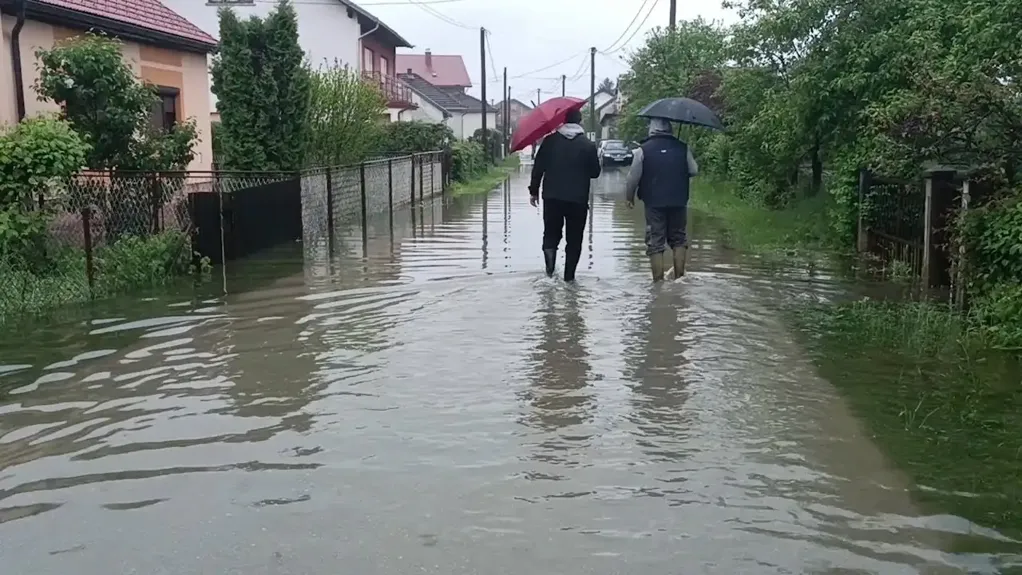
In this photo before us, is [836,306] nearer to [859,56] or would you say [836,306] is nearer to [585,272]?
[585,272]

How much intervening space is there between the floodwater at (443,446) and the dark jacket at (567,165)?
1275 millimetres

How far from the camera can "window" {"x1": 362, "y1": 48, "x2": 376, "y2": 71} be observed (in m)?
40.7

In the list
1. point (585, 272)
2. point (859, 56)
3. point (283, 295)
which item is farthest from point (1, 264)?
point (859, 56)

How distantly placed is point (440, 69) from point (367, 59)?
51624mm

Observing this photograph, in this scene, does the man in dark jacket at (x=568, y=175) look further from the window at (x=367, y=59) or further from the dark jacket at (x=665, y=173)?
the window at (x=367, y=59)

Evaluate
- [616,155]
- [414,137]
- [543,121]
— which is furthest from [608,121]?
[543,121]

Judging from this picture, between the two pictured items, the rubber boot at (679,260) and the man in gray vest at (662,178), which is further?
the rubber boot at (679,260)

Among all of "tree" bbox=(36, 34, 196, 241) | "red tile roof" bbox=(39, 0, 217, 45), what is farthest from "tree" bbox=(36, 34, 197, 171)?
"red tile roof" bbox=(39, 0, 217, 45)

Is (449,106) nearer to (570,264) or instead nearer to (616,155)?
(616,155)

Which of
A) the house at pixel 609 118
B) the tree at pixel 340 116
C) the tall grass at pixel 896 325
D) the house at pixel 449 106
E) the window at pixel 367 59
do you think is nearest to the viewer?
the tall grass at pixel 896 325

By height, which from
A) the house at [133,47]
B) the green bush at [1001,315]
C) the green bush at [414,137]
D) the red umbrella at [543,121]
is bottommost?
the green bush at [1001,315]

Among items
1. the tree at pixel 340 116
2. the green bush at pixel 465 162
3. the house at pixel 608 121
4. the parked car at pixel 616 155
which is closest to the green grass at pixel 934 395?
the tree at pixel 340 116

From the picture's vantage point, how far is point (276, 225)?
588 inches

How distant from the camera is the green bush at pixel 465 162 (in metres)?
35.8
